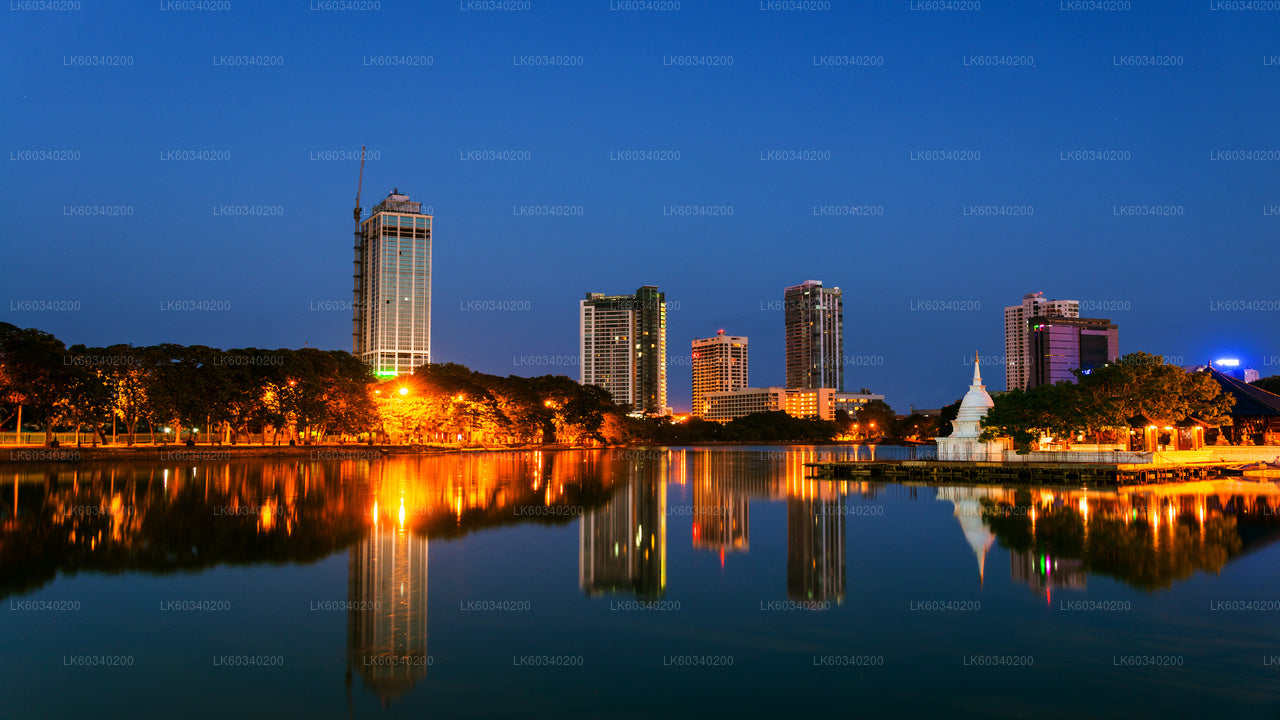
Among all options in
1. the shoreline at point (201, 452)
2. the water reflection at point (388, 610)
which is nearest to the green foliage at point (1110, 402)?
the water reflection at point (388, 610)

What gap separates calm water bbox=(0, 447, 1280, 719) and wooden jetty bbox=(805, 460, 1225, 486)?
49.0 ft

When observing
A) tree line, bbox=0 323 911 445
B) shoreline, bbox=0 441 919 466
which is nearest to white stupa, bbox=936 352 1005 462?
shoreline, bbox=0 441 919 466

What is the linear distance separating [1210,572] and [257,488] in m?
39.6

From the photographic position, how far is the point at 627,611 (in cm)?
1761

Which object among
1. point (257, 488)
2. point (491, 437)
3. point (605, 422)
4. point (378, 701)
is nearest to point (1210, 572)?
point (378, 701)

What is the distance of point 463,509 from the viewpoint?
3488 centimetres

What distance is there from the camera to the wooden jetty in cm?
5003

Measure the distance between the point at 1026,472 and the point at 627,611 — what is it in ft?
137

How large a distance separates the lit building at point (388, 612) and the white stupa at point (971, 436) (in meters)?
45.1

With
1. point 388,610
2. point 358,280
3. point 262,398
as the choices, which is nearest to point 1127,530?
point 388,610

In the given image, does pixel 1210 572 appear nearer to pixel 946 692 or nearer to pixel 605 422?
pixel 946 692

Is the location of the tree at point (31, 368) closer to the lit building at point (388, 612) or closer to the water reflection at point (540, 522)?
the water reflection at point (540, 522)

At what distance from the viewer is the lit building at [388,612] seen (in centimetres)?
1321

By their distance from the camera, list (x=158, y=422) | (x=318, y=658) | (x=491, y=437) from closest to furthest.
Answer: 1. (x=318, y=658)
2. (x=158, y=422)
3. (x=491, y=437)
